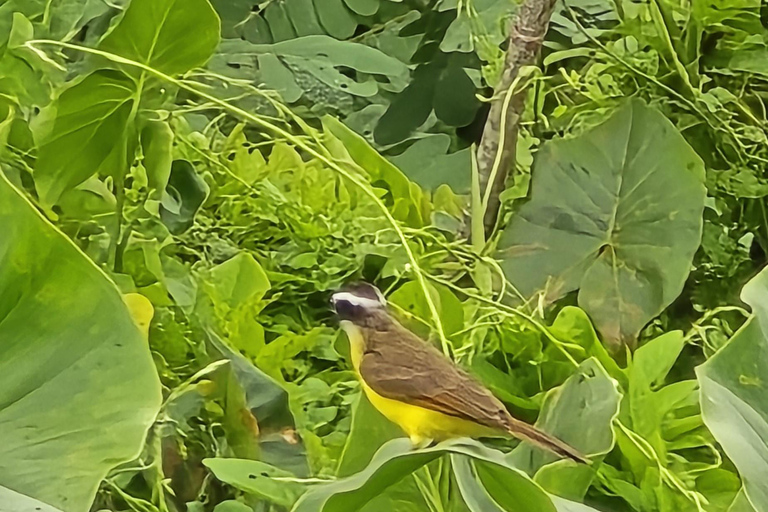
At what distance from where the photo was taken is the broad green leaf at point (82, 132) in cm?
55

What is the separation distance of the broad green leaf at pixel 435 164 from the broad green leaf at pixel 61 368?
0.56m

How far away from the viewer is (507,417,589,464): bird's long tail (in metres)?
0.43

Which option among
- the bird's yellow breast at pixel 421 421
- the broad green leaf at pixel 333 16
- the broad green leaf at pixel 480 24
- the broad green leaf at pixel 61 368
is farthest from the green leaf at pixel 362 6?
the broad green leaf at pixel 61 368

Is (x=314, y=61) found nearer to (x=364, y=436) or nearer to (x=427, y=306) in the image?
(x=427, y=306)

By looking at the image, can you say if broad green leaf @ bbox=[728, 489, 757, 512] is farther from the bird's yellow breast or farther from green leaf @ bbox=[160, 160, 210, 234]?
green leaf @ bbox=[160, 160, 210, 234]

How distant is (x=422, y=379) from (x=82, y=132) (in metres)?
0.25

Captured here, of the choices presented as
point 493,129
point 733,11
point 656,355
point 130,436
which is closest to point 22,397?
point 130,436

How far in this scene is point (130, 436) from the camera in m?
0.39

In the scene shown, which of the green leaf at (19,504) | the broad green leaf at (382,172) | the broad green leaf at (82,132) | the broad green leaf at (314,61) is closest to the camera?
the green leaf at (19,504)

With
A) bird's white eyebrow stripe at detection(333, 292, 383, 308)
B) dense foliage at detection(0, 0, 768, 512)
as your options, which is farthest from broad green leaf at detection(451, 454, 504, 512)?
bird's white eyebrow stripe at detection(333, 292, 383, 308)

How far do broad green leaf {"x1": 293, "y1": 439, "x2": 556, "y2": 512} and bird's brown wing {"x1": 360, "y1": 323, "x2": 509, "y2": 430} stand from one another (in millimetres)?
108

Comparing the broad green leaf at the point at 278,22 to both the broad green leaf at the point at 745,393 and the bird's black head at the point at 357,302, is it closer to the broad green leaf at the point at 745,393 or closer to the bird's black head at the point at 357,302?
the bird's black head at the point at 357,302

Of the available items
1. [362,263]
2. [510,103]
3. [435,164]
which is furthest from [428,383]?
[435,164]

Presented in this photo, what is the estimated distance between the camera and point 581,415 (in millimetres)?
460
